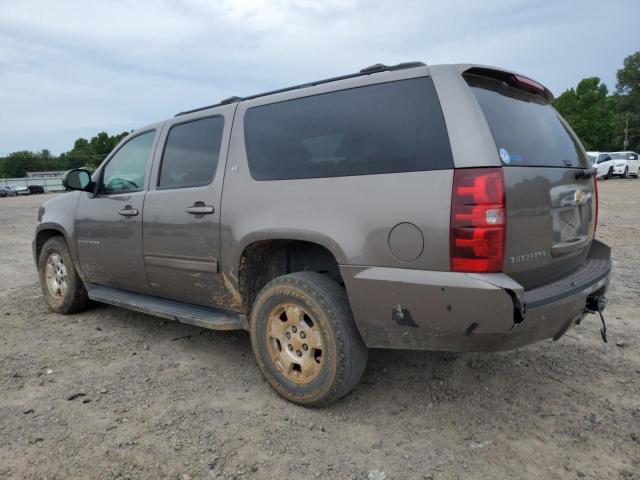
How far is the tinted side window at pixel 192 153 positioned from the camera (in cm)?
347

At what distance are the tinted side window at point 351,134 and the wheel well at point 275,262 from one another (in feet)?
1.53

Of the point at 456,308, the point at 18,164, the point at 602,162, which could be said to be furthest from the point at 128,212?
the point at 18,164

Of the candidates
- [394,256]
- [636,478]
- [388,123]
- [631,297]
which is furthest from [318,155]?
[631,297]

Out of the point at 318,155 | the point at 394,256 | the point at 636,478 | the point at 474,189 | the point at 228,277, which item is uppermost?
the point at 318,155

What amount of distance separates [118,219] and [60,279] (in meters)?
1.42

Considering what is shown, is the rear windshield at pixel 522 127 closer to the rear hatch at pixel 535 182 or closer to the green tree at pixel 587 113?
the rear hatch at pixel 535 182

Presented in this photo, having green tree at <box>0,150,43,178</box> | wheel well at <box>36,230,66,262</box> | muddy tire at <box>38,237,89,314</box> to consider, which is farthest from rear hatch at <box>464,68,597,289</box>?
green tree at <box>0,150,43,178</box>

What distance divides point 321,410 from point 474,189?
1.57m

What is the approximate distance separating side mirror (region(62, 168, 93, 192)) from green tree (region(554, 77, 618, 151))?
156 feet

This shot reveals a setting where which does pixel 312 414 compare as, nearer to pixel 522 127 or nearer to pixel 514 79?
pixel 522 127

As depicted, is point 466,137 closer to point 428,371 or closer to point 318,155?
point 318,155

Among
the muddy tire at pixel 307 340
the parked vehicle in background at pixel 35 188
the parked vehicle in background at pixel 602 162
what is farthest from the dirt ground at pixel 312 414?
the parked vehicle in background at pixel 35 188

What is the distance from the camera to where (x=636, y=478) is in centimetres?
219

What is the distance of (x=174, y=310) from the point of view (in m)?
3.60
